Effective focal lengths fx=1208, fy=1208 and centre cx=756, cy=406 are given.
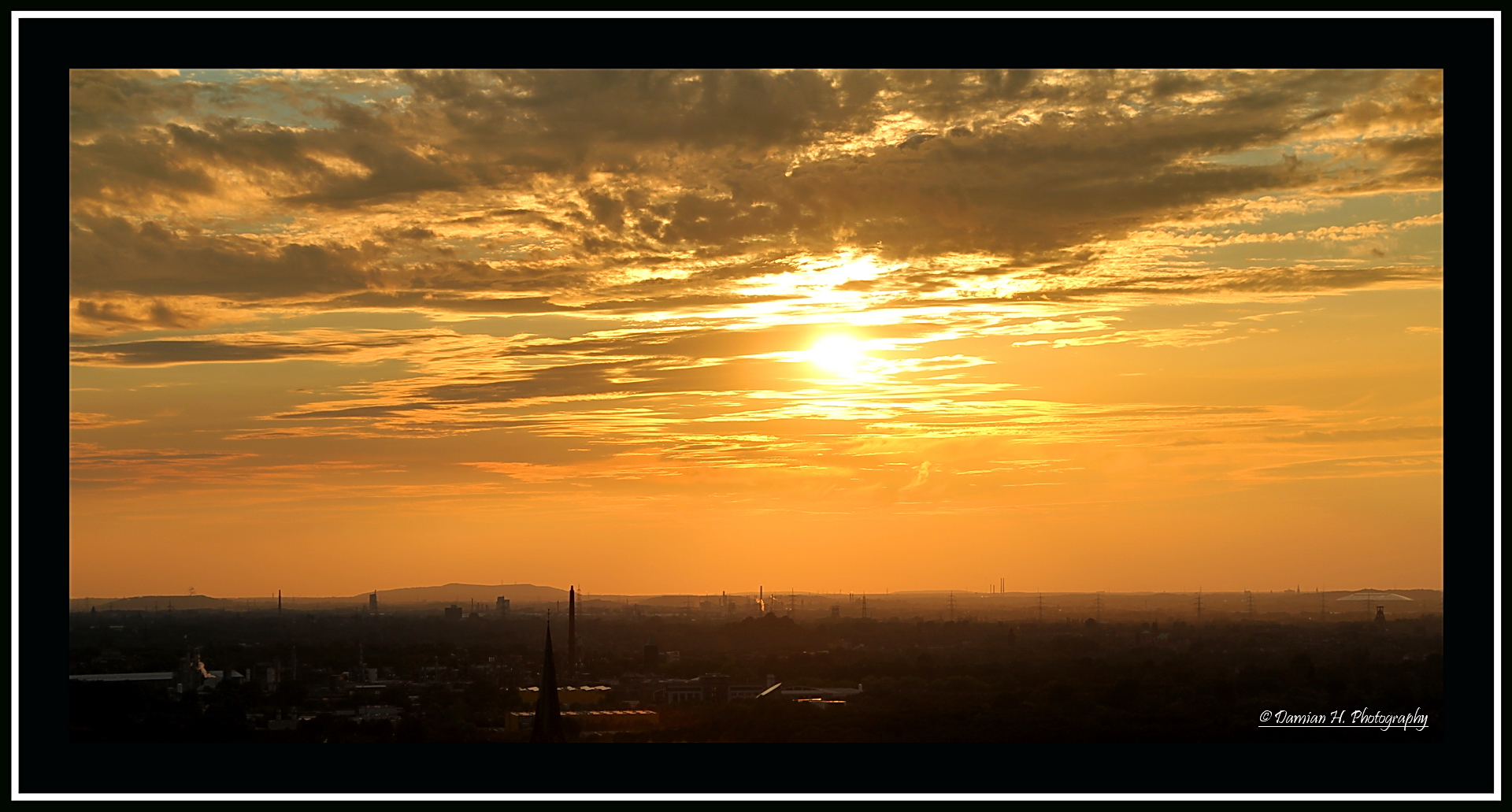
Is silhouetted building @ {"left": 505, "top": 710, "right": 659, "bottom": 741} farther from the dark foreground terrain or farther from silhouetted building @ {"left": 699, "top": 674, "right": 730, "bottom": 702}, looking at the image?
silhouetted building @ {"left": 699, "top": 674, "right": 730, "bottom": 702}

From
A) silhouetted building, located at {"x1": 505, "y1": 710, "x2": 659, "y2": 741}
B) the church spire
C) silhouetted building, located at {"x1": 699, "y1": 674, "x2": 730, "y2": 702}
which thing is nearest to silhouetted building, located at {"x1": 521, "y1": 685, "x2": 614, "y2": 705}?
the church spire

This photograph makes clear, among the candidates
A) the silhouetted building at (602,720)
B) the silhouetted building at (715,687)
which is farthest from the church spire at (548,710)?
the silhouetted building at (715,687)

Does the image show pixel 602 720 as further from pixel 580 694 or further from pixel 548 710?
pixel 580 694

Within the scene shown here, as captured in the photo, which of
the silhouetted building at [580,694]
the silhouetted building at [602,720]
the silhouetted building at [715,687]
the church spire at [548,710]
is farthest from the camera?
the silhouetted building at [580,694]

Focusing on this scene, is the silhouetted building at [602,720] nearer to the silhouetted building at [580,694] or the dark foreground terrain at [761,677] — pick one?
the dark foreground terrain at [761,677]

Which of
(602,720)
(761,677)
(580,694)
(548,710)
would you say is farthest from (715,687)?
(548,710)

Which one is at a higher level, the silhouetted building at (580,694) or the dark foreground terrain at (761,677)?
the dark foreground terrain at (761,677)
